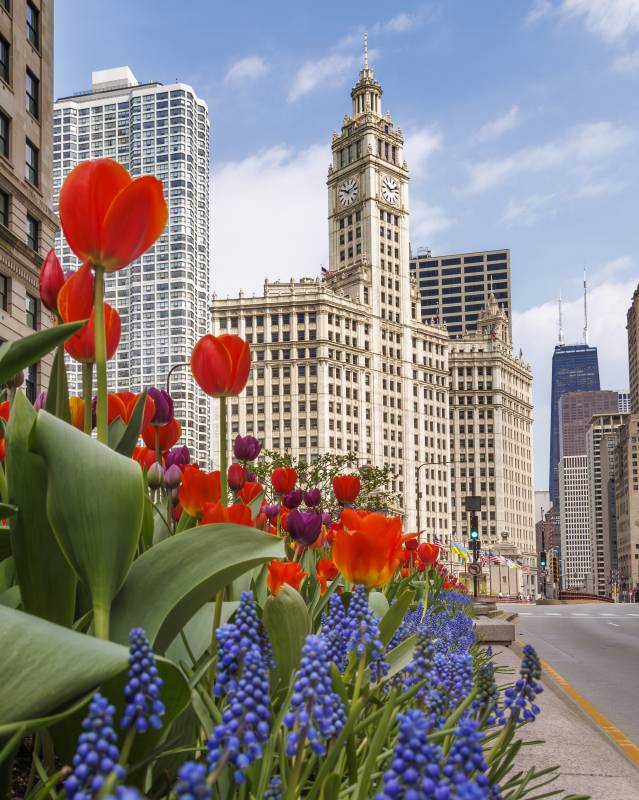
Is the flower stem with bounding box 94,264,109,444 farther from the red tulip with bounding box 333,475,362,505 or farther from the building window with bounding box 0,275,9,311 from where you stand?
the building window with bounding box 0,275,9,311

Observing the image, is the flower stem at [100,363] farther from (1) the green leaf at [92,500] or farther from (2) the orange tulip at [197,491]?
(2) the orange tulip at [197,491]

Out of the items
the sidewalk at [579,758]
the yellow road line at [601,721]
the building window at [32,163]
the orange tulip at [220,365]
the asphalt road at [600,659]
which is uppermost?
the building window at [32,163]

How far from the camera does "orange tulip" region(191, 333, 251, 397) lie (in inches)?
117

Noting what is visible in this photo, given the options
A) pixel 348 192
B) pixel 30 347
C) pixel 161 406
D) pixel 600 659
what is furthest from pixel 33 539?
pixel 348 192

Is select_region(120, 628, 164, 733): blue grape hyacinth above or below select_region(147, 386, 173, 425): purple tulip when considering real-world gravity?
below

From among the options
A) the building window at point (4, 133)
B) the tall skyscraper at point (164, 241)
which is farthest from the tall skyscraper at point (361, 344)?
the building window at point (4, 133)

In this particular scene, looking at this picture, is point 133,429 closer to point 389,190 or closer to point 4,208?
point 4,208

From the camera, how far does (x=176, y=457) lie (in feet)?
13.3

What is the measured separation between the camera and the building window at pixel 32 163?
40.5m

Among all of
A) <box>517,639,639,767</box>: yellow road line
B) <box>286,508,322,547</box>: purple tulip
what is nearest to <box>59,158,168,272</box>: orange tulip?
<box>286,508,322,547</box>: purple tulip

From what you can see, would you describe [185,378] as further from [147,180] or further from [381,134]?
[147,180]

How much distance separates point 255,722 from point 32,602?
966 mm

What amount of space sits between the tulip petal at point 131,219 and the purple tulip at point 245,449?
2.19m

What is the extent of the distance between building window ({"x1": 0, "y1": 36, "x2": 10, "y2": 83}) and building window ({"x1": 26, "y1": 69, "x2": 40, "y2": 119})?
8.21 ft
